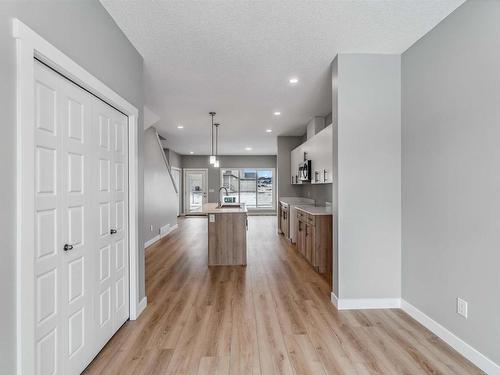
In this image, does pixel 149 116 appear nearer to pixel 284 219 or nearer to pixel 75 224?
pixel 75 224

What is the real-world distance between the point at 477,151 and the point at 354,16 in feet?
4.78

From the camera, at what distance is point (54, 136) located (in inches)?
64.2

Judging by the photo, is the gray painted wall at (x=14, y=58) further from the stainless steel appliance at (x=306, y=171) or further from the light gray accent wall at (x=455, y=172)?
the stainless steel appliance at (x=306, y=171)

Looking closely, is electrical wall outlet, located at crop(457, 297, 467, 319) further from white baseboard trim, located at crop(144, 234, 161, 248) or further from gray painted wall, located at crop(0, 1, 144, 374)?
white baseboard trim, located at crop(144, 234, 161, 248)

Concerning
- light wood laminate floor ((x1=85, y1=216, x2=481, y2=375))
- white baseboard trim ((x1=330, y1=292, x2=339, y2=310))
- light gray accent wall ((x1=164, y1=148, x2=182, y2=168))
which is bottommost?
light wood laminate floor ((x1=85, y1=216, x2=481, y2=375))

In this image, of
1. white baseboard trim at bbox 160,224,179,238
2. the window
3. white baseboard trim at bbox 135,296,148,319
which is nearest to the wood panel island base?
white baseboard trim at bbox 135,296,148,319

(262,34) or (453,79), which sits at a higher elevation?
(262,34)

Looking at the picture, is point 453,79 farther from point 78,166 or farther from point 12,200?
point 12,200

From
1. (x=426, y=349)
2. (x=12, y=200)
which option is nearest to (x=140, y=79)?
(x=12, y=200)

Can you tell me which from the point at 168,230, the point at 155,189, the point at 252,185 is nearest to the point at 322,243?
the point at 155,189

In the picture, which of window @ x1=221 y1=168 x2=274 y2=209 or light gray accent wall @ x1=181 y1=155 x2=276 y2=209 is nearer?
light gray accent wall @ x1=181 y1=155 x2=276 y2=209

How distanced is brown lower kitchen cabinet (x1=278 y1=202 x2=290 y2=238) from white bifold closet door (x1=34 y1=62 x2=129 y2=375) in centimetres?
436

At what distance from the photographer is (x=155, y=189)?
640cm

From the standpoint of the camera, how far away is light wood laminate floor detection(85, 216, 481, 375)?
2.03 metres
